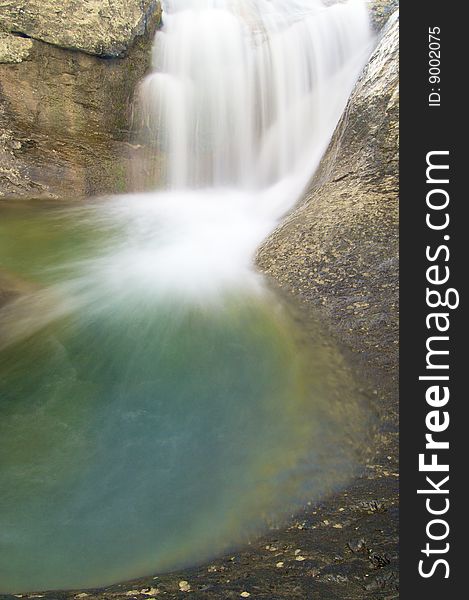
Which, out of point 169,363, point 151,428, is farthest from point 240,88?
point 151,428

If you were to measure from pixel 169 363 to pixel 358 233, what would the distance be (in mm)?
2092

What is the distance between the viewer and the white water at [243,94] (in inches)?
325

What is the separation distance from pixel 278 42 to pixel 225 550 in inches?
320

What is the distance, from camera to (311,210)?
5.48m

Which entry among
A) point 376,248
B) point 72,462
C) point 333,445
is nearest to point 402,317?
point 333,445

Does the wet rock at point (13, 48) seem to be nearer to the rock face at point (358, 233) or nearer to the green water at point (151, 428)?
the green water at point (151, 428)

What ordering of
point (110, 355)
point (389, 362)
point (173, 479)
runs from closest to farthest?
point (173, 479), point (389, 362), point (110, 355)

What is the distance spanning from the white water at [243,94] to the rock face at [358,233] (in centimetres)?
212

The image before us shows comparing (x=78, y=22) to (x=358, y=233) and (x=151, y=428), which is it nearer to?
(x=358, y=233)

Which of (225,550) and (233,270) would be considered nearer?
(225,550)

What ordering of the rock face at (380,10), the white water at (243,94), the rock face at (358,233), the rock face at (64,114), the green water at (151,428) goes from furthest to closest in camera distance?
1. the rock face at (380,10)
2. the white water at (243,94)
3. the rock face at (64,114)
4. the rock face at (358,233)
5. the green water at (151,428)

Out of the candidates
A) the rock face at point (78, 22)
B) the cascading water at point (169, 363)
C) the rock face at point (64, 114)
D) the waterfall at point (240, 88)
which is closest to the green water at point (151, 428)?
the cascading water at point (169, 363)

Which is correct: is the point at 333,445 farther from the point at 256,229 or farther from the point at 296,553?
the point at 256,229

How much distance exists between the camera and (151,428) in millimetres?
3344
